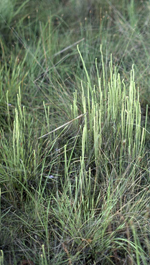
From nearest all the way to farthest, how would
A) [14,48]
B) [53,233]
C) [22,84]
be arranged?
[53,233], [22,84], [14,48]

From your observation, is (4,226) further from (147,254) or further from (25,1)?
(25,1)

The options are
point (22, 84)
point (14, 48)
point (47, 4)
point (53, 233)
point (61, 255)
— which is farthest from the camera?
point (47, 4)

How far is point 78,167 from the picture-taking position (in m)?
1.61

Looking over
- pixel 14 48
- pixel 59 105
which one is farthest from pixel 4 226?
pixel 14 48

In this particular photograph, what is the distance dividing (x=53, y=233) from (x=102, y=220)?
219 millimetres

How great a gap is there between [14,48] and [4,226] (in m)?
1.37

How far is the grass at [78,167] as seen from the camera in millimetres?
1305

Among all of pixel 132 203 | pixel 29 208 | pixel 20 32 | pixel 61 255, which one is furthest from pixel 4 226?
pixel 20 32

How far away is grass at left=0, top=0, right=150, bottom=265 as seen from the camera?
51.4 inches

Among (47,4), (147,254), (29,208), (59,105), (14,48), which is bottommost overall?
(147,254)

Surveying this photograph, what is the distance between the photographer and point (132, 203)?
1.45 metres

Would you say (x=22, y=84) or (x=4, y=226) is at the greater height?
(x=22, y=84)

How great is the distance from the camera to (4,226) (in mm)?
1420

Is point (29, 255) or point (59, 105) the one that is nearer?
point (29, 255)
